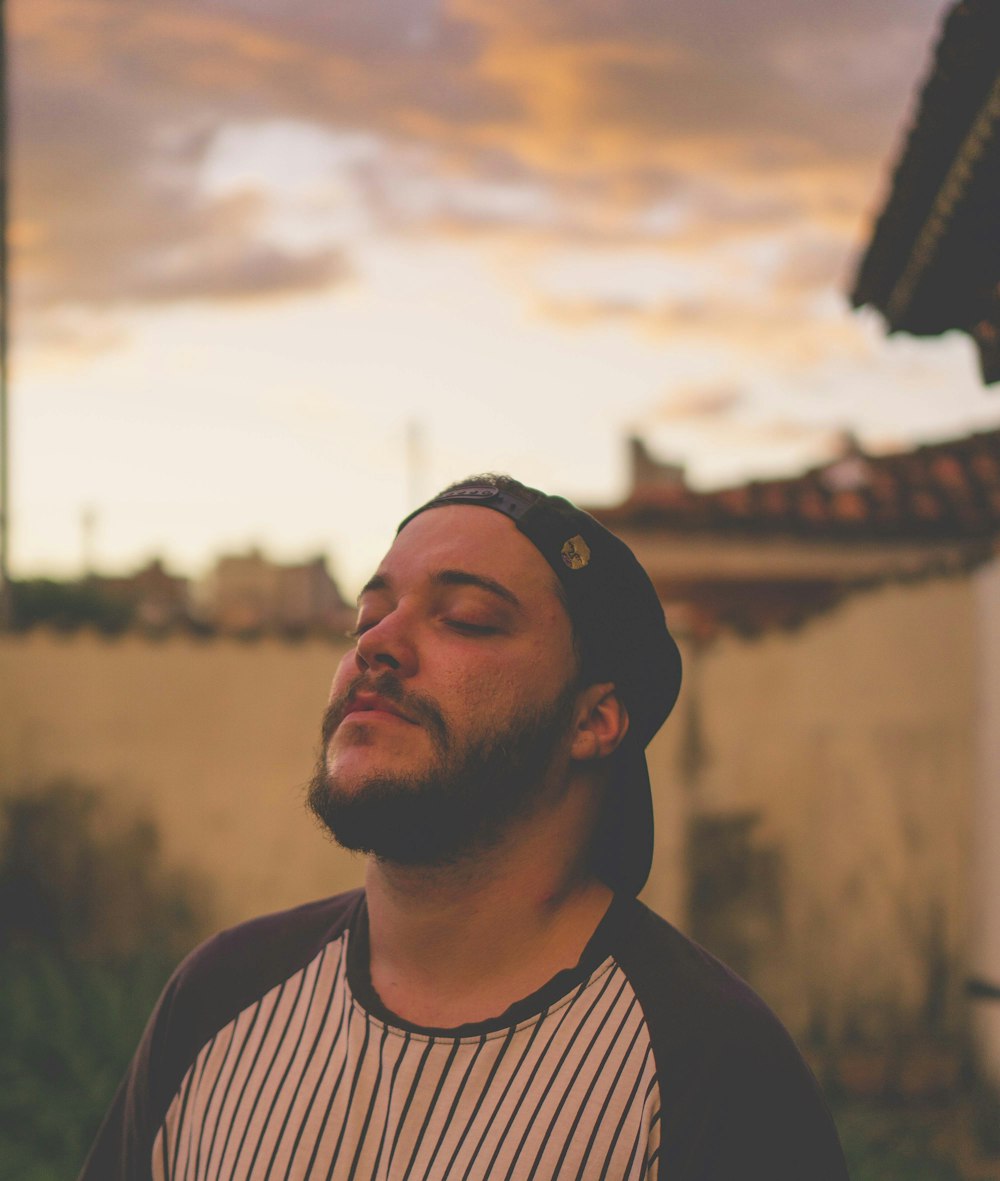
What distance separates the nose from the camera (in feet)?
6.07

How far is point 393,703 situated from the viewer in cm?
182

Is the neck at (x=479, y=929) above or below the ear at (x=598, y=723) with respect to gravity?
below

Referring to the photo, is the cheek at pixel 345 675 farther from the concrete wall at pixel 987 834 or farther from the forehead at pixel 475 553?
the concrete wall at pixel 987 834

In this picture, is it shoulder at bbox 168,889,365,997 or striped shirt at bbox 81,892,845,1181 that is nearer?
striped shirt at bbox 81,892,845,1181

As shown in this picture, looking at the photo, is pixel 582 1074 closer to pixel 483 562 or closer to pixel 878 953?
pixel 483 562

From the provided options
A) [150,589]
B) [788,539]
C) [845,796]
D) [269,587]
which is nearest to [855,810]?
[845,796]

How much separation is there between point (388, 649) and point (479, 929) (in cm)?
45

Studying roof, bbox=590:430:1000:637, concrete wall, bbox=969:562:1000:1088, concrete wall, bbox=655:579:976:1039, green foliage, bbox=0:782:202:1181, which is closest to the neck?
green foliage, bbox=0:782:202:1181

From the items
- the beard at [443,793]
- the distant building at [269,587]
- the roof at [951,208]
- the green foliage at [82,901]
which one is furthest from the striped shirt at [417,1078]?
the distant building at [269,587]

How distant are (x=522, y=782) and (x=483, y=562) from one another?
366 millimetres

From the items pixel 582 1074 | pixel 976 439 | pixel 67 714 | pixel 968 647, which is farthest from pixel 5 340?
pixel 976 439

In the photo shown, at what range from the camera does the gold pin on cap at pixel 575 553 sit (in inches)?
77.4

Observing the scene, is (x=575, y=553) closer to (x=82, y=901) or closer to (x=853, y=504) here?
(x=82, y=901)

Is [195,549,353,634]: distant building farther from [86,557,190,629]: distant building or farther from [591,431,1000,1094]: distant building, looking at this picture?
[591,431,1000,1094]: distant building
